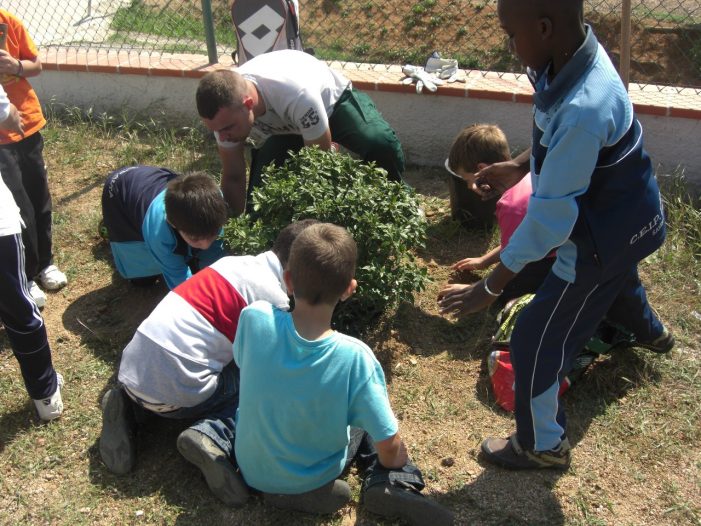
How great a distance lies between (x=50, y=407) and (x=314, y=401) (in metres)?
1.41

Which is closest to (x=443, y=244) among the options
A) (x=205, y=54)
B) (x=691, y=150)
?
(x=691, y=150)

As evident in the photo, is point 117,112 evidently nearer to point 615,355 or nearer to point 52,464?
point 52,464

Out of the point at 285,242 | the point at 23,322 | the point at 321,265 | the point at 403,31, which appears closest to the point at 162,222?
the point at 23,322

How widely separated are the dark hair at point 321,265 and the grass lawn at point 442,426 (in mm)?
913

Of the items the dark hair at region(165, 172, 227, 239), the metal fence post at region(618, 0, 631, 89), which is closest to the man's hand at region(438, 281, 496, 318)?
the dark hair at region(165, 172, 227, 239)

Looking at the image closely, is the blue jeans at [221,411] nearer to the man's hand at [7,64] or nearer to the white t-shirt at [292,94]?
the white t-shirt at [292,94]

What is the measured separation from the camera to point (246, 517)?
2.69 meters

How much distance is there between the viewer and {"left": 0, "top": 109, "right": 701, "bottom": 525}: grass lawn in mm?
2732

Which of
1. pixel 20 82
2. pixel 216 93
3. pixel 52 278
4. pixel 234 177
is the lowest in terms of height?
pixel 52 278

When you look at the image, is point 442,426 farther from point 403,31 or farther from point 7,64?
point 403,31

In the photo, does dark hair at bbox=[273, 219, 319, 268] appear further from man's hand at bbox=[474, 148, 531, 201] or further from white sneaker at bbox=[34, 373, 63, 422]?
white sneaker at bbox=[34, 373, 63, 422]

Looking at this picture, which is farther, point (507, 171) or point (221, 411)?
point (507, 171)

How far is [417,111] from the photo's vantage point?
5.20m

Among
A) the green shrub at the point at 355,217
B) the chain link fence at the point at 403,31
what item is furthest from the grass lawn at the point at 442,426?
the chain link fence at the point at 403,31
